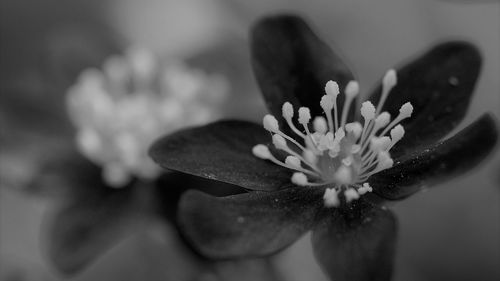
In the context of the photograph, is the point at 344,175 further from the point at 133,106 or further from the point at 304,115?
the point at 133,106

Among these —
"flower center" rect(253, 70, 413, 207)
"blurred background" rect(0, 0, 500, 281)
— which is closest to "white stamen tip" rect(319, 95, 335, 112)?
"flower center" rect(253, 70, 413, 207)

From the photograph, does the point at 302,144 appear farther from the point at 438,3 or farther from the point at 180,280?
the point at 438,3

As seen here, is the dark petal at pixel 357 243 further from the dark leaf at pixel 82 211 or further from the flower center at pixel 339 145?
the dark leaf at pixel 82 211

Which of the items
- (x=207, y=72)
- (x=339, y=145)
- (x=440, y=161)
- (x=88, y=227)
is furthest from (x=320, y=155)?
(x=207, y=72)

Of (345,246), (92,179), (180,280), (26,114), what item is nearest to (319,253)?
(345,246)

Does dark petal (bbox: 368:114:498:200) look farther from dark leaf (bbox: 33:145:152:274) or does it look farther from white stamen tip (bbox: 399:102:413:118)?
dark leaf (bbox: 33:145:152:274)

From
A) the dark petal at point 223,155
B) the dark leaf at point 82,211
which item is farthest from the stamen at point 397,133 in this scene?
the dark leaf at point 82,211
